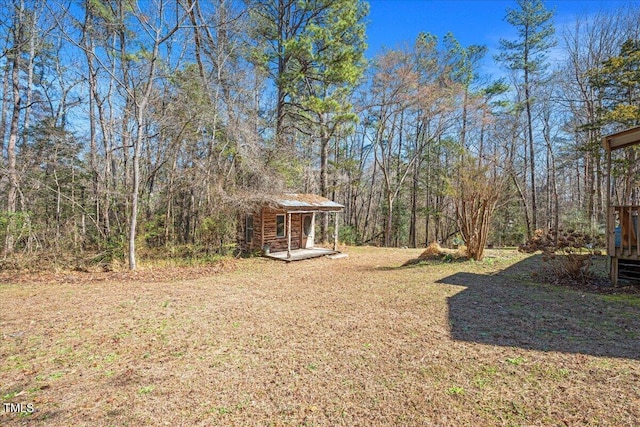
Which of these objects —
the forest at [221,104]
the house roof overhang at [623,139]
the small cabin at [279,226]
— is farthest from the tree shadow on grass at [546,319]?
the small cabin at [279,226]

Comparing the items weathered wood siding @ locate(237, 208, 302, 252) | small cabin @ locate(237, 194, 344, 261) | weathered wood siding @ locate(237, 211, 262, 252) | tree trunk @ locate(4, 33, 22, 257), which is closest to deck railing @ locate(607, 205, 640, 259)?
small cabin @ locate(237, 194, 344, 261)

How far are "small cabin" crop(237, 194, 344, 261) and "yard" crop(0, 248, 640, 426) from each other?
4.99 meters

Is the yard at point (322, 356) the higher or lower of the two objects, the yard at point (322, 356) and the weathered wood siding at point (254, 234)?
the lower

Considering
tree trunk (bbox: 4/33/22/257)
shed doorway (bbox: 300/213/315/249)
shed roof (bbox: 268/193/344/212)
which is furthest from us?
shed doorway (bbox: 300/213/315/249)

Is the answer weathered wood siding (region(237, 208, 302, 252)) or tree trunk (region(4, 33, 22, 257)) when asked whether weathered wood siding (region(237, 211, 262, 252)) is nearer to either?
weathered wood siding (region(237, 208, 302, 252))

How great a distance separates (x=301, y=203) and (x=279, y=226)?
4.96ft

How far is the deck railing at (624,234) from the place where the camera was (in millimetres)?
6096

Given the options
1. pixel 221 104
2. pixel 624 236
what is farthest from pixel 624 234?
pixel 221 104

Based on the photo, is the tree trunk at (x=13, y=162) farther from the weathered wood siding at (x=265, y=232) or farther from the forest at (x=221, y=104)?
the weathered wood siding at (x=265, y=232)

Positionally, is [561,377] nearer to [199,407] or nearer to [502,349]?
[502,349]

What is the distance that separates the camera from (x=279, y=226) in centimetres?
1230

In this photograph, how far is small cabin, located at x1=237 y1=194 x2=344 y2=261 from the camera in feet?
36.4

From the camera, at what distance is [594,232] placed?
12.8 meters

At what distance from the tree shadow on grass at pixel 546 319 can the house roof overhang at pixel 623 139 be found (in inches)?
126
